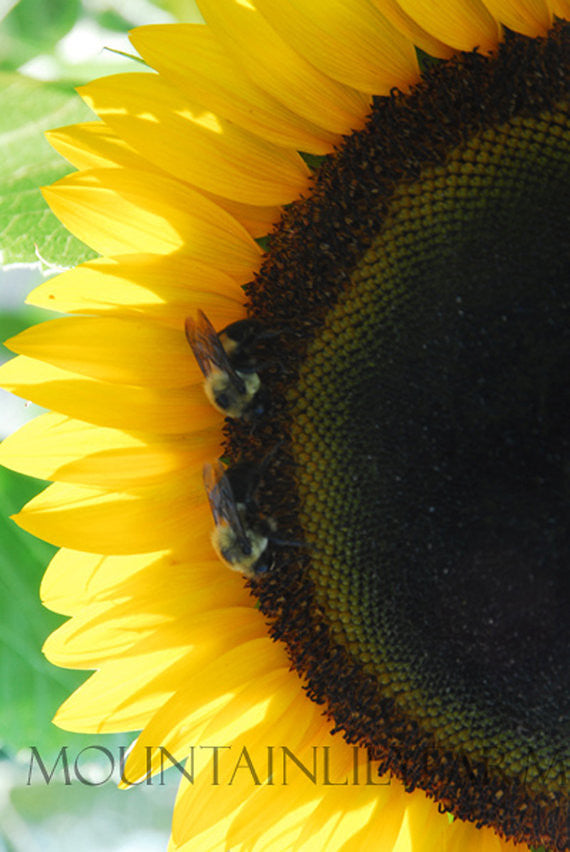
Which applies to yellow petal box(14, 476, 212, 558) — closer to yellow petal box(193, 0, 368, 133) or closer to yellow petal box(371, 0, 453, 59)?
yellow petal box(193, 0, 368, 133)

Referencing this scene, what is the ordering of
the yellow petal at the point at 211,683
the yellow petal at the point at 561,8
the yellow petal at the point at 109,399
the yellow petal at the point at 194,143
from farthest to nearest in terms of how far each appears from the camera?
the yellow petal at the point at 211,683 < the yellow petal at the point at 109,399 < the yellow petal at the point at 194,143 < the yellow petal at the point at 561,8

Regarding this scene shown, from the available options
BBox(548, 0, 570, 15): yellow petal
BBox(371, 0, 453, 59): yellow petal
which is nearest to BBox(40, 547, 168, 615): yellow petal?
BBox(371, 0, 453, 59): yellow petal

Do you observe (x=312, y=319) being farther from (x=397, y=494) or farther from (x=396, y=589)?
(x=396, y=589)

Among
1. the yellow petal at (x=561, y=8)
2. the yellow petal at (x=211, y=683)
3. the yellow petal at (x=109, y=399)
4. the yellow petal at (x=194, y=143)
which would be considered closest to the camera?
the yellow petal at (x=561, y=8)

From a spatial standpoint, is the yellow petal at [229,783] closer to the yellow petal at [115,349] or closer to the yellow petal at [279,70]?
the yellow petal at [115,349]

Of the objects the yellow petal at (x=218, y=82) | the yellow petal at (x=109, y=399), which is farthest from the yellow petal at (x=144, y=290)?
the yellow petal at (x=218, y=82)

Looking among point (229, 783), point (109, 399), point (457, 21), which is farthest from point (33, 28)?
point (229, 783)

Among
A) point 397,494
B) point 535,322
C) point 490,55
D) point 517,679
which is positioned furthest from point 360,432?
point 490,55
